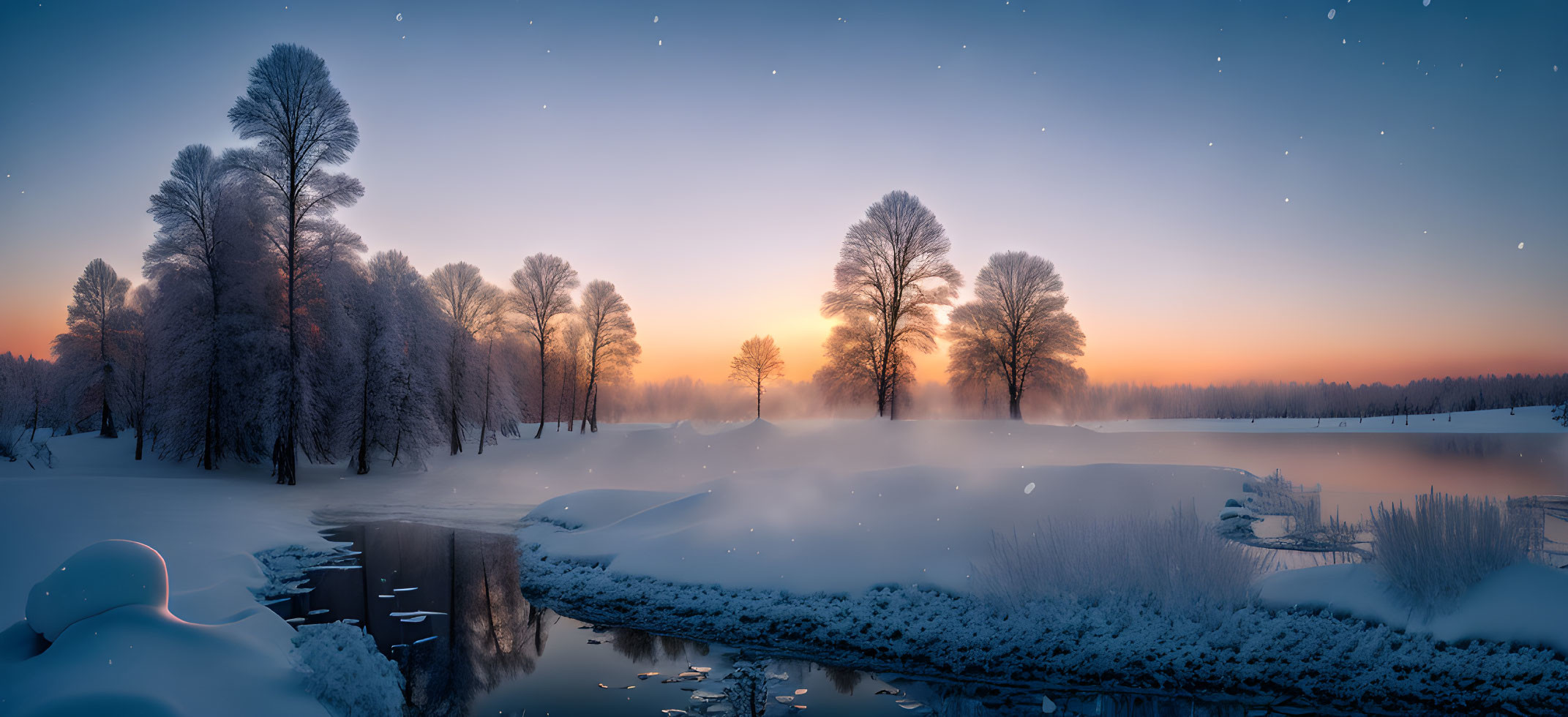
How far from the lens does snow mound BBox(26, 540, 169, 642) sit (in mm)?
4184

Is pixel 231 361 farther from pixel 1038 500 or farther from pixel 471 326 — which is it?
pixel 1038 500

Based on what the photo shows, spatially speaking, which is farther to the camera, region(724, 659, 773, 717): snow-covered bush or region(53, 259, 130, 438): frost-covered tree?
region(53, 259, 130, 438): frost-covered tree

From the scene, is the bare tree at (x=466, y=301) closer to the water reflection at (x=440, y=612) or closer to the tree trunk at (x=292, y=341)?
the tree trunk at (x=292, y=341)

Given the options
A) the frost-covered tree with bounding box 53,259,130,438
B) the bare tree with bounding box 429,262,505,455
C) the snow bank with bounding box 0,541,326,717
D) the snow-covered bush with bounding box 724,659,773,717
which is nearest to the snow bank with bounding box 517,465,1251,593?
the snow-covered bush with bounding box 724,659,773,717

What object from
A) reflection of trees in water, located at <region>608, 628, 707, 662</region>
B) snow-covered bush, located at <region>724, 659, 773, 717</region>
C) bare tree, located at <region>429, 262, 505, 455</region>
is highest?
bare tree, located at <region>429, 262, 505, 455</region>

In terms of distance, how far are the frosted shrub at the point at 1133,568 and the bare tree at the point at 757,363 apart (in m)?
42.3

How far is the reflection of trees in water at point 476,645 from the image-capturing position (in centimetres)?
591

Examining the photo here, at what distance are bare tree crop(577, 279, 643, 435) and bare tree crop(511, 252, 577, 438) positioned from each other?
111 inches

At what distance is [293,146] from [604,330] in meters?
20.7

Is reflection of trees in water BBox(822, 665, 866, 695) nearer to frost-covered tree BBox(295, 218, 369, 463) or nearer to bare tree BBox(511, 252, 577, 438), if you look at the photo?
frost-covered tree BBox(295, 218, 369, 463)

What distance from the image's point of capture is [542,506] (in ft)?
52.7

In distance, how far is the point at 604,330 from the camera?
3900cm

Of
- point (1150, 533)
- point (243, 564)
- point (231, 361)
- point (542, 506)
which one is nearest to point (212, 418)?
point (231, 361)

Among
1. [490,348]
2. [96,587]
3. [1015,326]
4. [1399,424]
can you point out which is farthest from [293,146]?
[1399,424]
